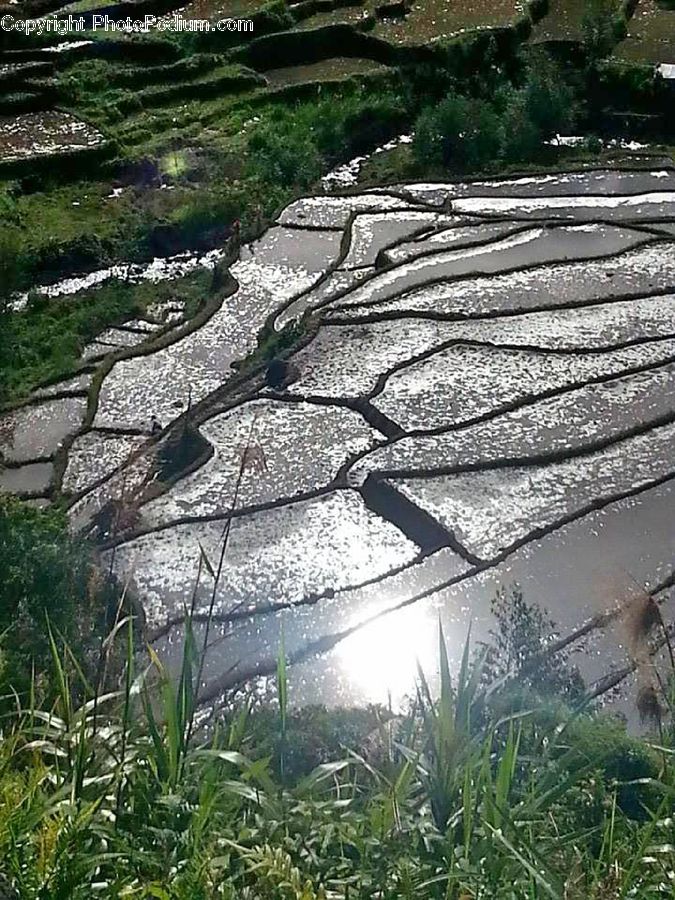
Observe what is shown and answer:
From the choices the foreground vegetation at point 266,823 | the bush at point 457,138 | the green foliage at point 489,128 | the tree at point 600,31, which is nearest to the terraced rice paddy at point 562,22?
the tree at point 600,31

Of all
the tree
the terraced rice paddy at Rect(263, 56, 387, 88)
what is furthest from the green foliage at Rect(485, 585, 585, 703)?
the tree

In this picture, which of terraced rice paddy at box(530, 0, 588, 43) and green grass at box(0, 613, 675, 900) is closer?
green grass at box(0, 613, 675, 900)

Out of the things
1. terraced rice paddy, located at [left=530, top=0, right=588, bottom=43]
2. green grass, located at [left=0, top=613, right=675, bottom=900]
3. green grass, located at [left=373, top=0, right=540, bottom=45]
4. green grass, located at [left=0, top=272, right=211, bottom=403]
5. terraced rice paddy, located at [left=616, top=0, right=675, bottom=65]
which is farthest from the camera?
terraced rice paddy, located at [left=530, top=0, right=588, bottom=43]

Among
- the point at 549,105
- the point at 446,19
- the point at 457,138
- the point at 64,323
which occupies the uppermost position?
the point at 446,19

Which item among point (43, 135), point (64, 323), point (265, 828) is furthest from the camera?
point (43, 135)

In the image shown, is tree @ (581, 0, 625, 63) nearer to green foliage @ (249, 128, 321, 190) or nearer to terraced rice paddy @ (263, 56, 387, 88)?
terraced rice paddy @ (263, 56, 387, 88)

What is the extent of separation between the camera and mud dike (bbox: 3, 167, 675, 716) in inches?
159

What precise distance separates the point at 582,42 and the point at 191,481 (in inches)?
286

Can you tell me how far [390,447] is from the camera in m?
4.88

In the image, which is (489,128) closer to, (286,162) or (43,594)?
(286,162)

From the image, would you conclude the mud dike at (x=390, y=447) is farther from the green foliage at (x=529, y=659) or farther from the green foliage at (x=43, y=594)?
the green foliage at (x=43, y=594)

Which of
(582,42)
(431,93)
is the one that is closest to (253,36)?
(431,93)

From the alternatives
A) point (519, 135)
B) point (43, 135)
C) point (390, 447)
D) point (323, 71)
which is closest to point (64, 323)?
point (390, 447)

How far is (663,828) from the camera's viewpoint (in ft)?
7.11
